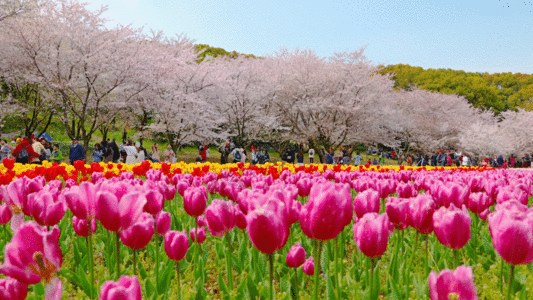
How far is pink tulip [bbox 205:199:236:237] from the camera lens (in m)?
1.66

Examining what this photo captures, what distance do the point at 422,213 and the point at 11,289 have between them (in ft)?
5.38

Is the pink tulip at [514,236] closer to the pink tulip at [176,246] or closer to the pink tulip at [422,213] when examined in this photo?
the pink tulip at [422,213]

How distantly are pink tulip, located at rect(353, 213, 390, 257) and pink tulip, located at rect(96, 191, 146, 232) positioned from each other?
0.82 meters

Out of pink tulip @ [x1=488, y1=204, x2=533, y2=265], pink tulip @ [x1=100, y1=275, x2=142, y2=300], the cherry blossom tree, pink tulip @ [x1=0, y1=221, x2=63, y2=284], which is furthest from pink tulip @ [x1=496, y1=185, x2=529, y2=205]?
the cherry blossom tree

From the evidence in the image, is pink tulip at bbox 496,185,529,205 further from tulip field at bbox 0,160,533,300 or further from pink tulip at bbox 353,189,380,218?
pink tulip at bbox 353,189,380,218

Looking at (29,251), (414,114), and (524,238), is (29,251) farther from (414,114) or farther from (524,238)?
(414,114)

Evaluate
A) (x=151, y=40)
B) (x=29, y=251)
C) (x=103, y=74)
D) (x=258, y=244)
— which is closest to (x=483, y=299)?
(x=258, y=244)

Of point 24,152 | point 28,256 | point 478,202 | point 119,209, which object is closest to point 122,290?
point 28,256

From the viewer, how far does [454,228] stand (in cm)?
137

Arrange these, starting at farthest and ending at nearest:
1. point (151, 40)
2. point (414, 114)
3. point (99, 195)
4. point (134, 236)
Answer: point (414, 114)
point (151, 40)
point (134, 236)
point (99, 195)

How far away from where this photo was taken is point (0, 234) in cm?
321

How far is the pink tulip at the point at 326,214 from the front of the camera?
115 centimetres

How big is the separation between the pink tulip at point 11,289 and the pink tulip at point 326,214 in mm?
858

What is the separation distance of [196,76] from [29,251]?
23.3 metres
